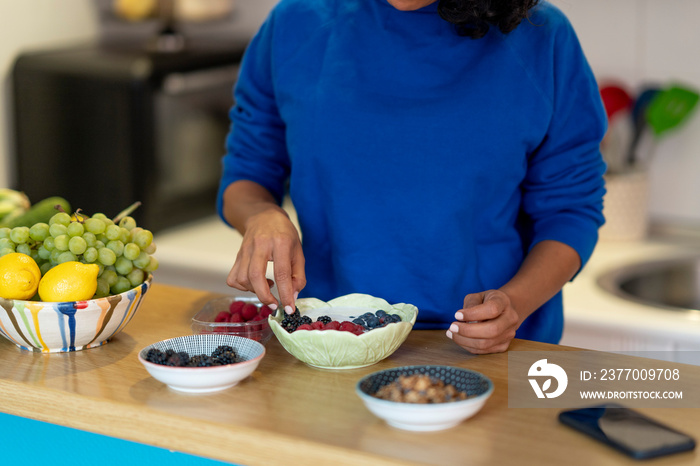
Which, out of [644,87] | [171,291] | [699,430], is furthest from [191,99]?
[699,430]

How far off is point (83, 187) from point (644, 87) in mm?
1513

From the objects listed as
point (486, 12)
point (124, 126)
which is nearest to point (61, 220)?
point (486, 12)

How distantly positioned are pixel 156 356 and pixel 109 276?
0.21 m

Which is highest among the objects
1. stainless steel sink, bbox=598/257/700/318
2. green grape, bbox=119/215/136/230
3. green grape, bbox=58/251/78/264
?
green grape, bbox=119/215/136/230

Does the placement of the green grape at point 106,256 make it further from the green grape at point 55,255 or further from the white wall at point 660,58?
the white wall at point 660,58

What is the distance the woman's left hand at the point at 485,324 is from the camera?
1.11 m

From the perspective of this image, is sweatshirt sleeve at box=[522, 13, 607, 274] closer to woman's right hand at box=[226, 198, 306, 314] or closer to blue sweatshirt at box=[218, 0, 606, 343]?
blue sweatshirt at box=[218, 0, 606, 343]

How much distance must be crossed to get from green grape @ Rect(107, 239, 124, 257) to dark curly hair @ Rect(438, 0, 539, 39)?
0.57 m

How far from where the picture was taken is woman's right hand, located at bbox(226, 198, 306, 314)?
3.76 ft

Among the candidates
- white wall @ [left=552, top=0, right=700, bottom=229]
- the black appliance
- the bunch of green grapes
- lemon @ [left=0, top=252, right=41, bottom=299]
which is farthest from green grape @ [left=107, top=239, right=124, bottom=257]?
white wall @ [left=552, top=0, right=700, bottom=229]

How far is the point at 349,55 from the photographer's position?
4.29 ft

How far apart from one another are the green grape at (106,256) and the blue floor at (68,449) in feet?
0.75

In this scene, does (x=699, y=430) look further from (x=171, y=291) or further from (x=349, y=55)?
(x=171, y=291)

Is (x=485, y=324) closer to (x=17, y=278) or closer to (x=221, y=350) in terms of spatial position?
(x=221, y=350)
